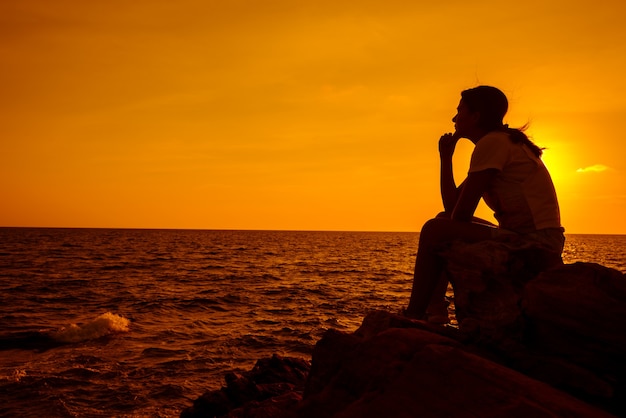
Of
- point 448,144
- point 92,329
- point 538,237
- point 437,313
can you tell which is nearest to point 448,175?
point 448,144

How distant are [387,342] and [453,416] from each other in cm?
100

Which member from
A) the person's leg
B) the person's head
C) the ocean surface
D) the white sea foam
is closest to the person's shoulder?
the person's head

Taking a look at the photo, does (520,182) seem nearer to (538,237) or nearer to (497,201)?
(497,201)

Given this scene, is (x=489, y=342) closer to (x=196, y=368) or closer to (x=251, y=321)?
(x=196, y=368)

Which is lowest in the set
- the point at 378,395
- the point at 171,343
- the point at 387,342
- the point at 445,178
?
the point at 171,343

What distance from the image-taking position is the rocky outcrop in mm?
3334

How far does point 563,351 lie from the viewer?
388 cm

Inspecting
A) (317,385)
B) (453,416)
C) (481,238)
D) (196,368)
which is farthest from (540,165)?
(196,368)

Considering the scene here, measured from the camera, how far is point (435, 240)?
15.3 feet

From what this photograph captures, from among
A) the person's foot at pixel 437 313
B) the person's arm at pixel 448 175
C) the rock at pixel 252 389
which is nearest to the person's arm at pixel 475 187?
the person's arm at pixel 448 175

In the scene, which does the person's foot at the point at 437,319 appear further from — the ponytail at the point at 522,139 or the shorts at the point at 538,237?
the ponytail at the point at 522,139

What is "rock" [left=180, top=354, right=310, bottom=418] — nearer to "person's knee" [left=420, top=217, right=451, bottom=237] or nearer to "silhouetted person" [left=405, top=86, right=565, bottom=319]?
"silhouetted person" [left=405, top=86, right=565, bottom=319]

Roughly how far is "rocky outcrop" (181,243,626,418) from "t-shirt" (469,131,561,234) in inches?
16.0

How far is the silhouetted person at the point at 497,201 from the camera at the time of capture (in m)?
4.52
